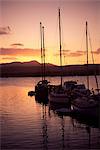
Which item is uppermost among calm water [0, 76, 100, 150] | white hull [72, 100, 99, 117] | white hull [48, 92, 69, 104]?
white hull [48, 92, 69, 104]

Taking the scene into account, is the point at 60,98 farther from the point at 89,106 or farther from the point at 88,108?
the point at 89,106

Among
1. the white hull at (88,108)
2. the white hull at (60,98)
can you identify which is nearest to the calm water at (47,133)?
the white hull at (88,108)

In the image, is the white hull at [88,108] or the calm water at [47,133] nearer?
the calm water at [47,133]

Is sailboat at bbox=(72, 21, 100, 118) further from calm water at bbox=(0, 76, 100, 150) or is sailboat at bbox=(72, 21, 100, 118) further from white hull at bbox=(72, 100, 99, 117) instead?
calm water at bbox=(0, 76, 100, 150)

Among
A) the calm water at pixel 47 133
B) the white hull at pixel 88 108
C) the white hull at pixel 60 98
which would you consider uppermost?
the white hull at pixel 60 98

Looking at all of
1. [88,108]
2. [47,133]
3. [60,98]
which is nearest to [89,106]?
[88,108]

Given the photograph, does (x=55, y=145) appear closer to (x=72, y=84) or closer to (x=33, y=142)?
(x=33, y=142)

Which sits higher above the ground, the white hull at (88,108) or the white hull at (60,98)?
the white hull at (60,98)

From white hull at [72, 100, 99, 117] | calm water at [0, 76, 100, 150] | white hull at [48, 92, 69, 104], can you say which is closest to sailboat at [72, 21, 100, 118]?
white hull at [72, 100, 99, 117]

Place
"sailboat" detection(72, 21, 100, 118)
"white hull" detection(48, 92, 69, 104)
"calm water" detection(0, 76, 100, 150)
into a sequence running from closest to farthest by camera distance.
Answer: "calm water" detection(0, 76, 100, 150) → "sailboat" detection(72, 21, 100, 118) → "white hull" detection(48, 92, 69, 104)

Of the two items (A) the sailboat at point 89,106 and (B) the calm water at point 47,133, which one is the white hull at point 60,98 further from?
(A) the sailboat at point 89,106

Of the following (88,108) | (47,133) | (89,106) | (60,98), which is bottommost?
(47,133)

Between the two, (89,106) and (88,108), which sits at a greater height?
(89,106)

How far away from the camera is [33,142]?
21.5 meters
